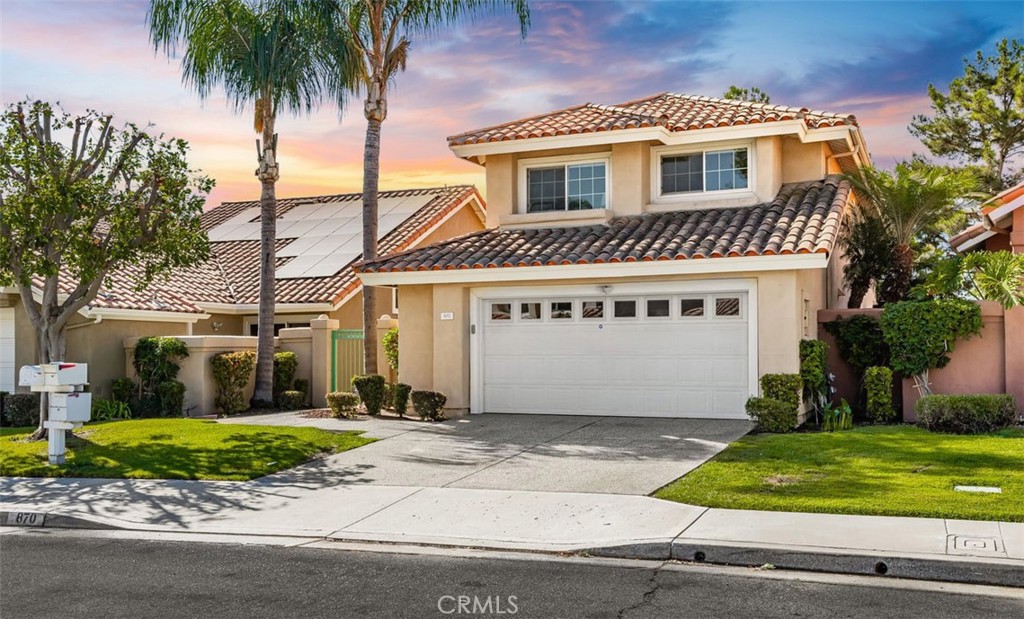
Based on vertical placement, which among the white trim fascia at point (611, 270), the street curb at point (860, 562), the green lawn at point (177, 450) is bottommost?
the street curb at point (860, 562)

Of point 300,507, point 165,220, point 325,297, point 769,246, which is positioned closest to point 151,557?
point 300,507

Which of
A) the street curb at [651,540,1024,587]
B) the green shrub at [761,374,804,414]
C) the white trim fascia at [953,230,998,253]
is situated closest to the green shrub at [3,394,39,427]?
the green shrub at [761,374,804,414]

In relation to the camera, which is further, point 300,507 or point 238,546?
point 300,507

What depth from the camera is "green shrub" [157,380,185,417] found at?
67.1 ft

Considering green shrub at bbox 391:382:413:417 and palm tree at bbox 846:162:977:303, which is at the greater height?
palm tree at bbox 846:162:977:303

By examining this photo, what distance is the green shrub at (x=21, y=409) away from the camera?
19766 mm

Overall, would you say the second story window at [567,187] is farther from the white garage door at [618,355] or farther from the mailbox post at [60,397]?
the mailbox post at [60,397]

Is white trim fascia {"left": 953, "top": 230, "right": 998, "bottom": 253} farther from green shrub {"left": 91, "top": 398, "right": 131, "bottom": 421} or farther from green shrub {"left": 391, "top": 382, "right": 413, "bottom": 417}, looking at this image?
green shrub {"left": 91, "top": 398, "right": 131, "bottom": 421}

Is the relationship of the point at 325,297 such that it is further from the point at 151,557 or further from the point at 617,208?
the point at 151,557

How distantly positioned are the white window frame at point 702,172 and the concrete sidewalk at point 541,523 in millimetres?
10366

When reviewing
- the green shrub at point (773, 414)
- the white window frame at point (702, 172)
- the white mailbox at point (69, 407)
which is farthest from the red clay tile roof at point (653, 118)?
the white mailbox at point (69, 407)

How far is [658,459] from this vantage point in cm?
1295

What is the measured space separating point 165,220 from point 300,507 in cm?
777

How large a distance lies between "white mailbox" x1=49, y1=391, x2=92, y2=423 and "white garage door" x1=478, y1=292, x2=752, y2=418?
7.33 meters
